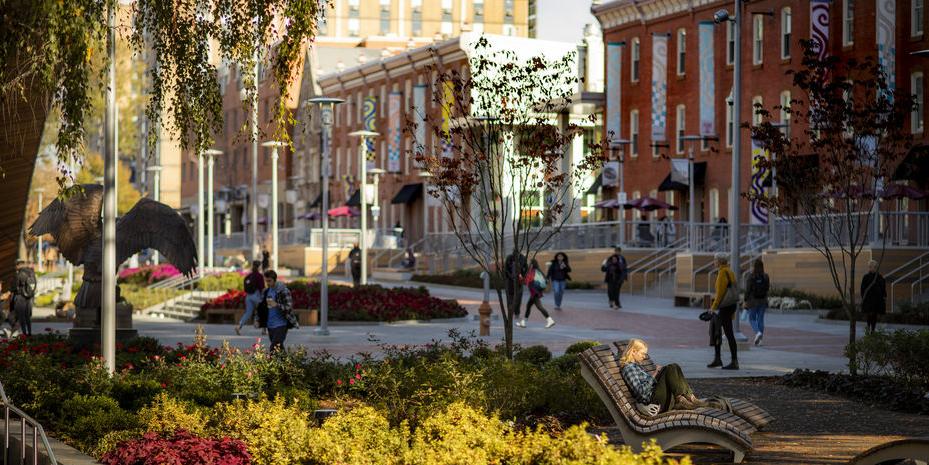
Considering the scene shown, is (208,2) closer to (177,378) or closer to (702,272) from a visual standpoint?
(177,378)

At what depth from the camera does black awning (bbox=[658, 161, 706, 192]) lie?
58.3 m

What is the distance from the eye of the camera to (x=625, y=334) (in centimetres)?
3219

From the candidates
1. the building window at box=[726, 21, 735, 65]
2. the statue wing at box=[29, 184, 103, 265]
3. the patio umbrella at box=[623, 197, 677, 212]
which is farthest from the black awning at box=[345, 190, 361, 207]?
the statue wing at box=[29, 184, 103, 265]

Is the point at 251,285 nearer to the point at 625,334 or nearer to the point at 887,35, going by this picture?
the point at 625,334

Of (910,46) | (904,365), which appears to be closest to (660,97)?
(910,46)

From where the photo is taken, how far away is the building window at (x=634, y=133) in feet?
209

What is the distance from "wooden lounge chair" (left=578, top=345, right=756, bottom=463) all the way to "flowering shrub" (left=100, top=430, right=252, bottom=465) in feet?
10.3

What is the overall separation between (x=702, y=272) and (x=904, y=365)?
29.3 metres

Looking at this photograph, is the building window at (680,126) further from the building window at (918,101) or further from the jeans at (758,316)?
the jeans at (758,316)

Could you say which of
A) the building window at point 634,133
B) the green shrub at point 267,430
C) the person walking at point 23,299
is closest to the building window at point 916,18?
the building window at point 634,133

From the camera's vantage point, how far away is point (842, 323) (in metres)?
35.1

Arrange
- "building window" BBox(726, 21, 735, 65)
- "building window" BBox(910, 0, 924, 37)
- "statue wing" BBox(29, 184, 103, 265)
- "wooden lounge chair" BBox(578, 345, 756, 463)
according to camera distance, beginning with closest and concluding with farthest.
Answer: "wooden lounge chair" BBox(578, 345, 756, 463) < "statue wing" BBox(29, 184, 103, 265) < "building window" BBox(910, 0, 924, 37) < "building window" BBox(726, 21, 735, 65)

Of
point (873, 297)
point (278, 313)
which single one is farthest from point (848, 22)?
point (278, 313)

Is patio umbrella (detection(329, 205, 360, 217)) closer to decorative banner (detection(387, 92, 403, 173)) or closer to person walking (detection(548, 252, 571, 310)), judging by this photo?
decorative banner (detection(387, 92, 403, 173))
